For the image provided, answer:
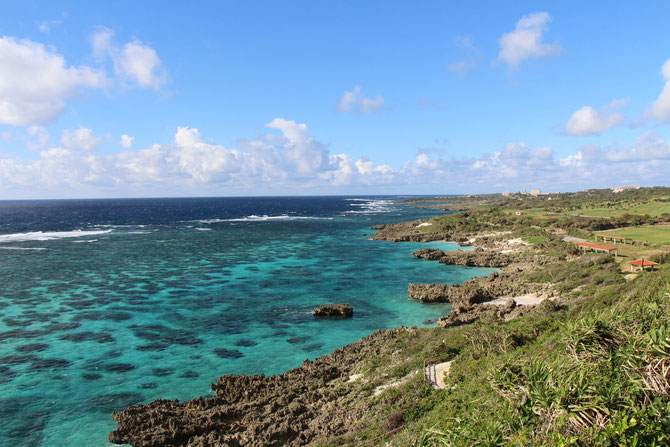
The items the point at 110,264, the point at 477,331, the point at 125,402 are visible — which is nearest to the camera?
the point at 125,402

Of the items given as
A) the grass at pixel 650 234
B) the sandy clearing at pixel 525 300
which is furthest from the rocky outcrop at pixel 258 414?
the grass at pixel 650 234

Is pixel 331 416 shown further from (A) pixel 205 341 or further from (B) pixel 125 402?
(A) pixel 205 341

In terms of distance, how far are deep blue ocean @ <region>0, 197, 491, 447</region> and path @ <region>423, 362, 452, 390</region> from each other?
26.5ft

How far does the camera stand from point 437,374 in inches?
743

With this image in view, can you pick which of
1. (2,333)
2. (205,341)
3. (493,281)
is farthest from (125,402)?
(493,281)

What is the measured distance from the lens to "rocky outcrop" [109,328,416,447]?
51.3 feet

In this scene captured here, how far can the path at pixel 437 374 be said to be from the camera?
17.8 meters

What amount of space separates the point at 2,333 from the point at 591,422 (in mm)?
35822

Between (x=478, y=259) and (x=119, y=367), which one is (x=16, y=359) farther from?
(x=478, y=259)

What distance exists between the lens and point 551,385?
9.70m

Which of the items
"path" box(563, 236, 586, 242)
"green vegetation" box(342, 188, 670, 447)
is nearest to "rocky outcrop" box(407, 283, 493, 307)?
"green vegetation" box(342, 188, 670, 447)

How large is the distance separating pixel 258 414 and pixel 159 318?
1840 centimetres

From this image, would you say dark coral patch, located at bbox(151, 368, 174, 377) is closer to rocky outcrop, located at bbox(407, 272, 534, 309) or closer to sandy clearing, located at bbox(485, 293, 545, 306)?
rocky outcrop, located at bbox(407, 272, 534, 309)

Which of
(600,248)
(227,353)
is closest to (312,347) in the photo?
(227,353)
